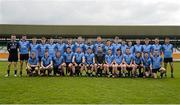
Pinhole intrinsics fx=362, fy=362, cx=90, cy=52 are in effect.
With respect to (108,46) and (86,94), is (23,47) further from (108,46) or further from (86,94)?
(86,94)

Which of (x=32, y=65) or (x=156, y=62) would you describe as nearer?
(x=156, y=62)

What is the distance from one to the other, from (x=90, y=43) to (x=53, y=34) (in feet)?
91.0

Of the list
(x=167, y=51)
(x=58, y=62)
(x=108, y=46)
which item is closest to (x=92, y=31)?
(x=108, y=46)

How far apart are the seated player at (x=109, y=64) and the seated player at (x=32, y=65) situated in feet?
8.62

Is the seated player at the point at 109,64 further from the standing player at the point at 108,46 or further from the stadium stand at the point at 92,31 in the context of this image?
the stadium stand at the point at 92,31

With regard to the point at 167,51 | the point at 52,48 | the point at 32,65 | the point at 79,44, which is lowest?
the point at 32,65

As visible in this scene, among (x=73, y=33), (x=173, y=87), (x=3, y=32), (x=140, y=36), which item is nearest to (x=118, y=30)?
(x=140, y=36)

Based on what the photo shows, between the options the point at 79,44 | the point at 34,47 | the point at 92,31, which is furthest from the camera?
the point at 92,31

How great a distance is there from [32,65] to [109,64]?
115 inches

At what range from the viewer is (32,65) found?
1377cm

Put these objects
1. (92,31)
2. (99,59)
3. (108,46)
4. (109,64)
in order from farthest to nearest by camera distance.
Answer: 1. (92,31)
2. (108,46)
3. (99,59)
4. (109,64)

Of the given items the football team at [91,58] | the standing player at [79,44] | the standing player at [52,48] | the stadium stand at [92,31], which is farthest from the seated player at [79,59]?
the stadium stand at [92,31]

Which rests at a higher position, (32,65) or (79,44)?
(79,44)

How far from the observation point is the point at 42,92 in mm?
9008
